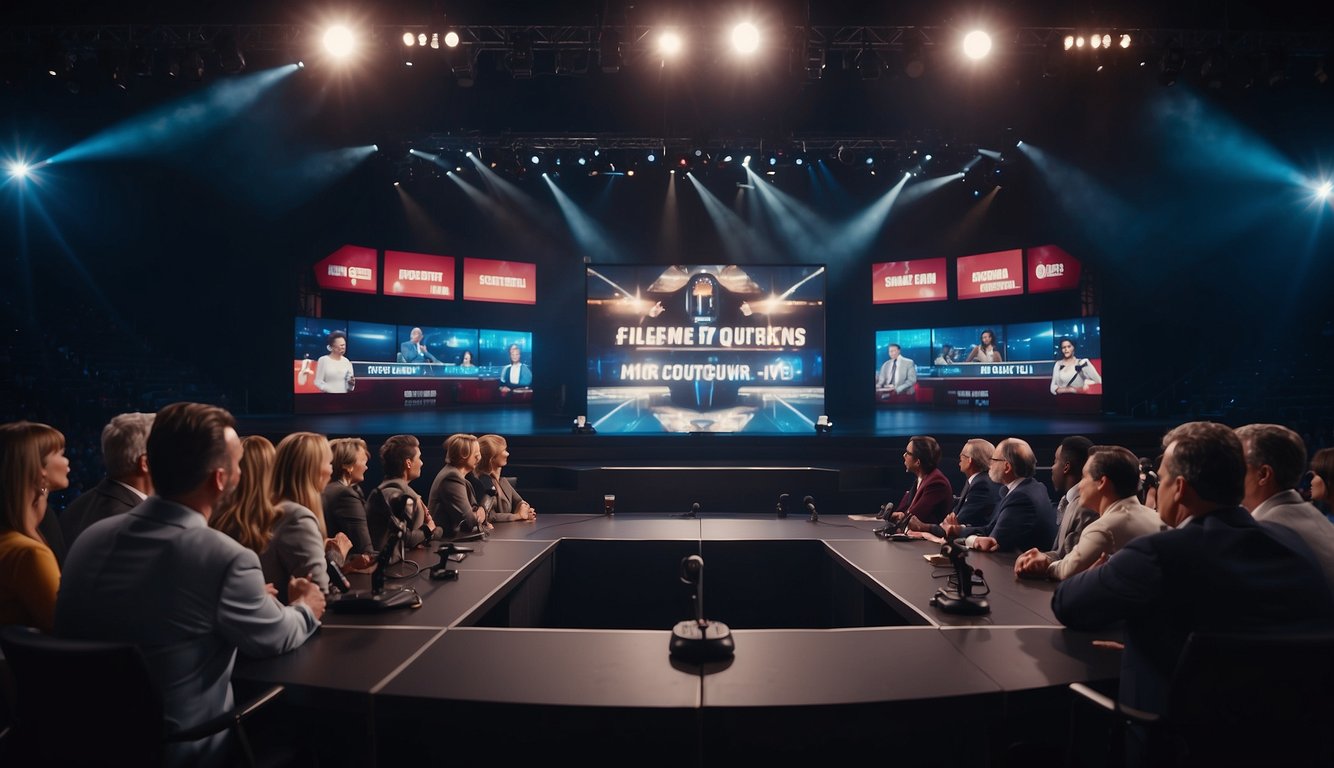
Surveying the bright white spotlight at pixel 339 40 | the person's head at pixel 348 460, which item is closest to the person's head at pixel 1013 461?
the person's head at pixel 348 460

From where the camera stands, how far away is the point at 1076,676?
1.68 meters

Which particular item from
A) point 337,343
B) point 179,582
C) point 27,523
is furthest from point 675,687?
point 337,343

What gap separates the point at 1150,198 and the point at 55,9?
13.5 m

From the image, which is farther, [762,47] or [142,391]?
[142,391]

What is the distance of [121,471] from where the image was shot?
2.06m

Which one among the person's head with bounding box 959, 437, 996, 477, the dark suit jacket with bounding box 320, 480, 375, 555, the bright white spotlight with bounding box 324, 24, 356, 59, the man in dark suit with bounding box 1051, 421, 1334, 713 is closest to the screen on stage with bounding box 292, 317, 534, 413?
the bright white spotlight with bounding box 324, 24, 356, 59

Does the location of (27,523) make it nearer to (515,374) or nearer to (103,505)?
(103,505)

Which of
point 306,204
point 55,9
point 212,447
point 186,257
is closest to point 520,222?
point 306,204

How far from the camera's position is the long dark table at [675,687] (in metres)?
1.51

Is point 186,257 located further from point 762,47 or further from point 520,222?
point 762,47

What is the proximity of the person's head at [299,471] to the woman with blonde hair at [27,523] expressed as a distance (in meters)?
0.58

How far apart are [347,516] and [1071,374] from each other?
1146 centimetres

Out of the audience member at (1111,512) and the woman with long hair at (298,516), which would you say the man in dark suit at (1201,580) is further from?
the woman with long hair at (298,516)

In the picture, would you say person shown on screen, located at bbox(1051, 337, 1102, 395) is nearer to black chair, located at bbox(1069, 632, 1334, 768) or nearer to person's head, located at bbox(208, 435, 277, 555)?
black chair, located at bbox(1069, 632, 1334, 768)
